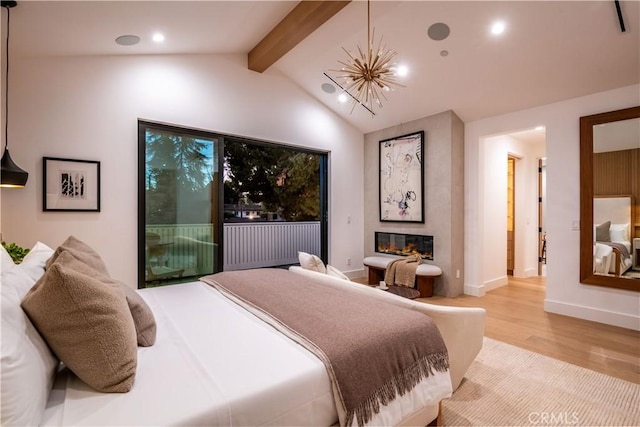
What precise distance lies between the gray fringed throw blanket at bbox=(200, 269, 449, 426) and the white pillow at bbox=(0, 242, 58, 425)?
0.89m

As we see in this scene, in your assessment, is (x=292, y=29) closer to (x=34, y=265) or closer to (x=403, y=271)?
(x=34, y=265)

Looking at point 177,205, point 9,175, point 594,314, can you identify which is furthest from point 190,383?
point 594,314

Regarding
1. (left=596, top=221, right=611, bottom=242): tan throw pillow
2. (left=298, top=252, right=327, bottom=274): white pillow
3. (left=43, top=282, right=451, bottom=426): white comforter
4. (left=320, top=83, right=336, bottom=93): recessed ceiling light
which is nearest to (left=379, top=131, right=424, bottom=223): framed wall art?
(left=320, top=83, right=336, bottom=93): recessed ceiling light

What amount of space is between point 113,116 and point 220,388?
3326mm

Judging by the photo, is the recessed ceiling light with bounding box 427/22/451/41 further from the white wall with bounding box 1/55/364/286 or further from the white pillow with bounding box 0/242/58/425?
the white pillow with bounding box 0/242/58/425

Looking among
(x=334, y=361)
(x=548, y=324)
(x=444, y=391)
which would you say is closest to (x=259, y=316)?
(x=334, y=361)

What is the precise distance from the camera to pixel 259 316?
5.75ft

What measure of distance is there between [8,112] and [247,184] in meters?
3.65

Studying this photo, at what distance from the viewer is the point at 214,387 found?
3.51 feet

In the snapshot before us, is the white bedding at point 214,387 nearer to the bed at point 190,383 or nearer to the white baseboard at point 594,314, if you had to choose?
the bed at point 190,383

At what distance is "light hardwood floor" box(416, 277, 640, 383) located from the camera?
8.30 feet

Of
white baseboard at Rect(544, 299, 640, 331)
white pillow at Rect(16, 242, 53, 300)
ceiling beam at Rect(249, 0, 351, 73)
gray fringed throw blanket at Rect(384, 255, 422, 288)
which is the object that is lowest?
white baseboard at Rect(544, 299, 640, 331)

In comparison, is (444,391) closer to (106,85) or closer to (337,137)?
(106,85)

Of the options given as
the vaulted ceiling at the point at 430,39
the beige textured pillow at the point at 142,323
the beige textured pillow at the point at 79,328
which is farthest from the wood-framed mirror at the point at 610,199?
the beige textured pillow at the point at 79,328
